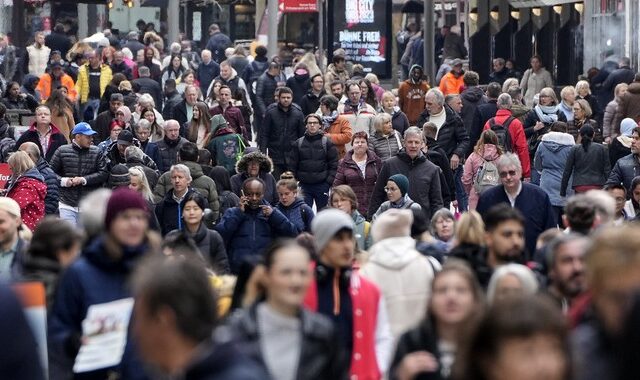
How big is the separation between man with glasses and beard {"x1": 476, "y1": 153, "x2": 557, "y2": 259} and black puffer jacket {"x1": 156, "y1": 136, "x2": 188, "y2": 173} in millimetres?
6856

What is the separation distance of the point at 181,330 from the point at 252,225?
10150mm

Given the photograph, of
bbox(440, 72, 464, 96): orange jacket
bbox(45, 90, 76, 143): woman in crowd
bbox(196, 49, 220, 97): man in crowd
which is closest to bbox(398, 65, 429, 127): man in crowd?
bbox(440, 72, 464, 96): orange jacket

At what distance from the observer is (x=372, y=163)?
766 inches

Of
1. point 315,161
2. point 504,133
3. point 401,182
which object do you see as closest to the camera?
point 401,182

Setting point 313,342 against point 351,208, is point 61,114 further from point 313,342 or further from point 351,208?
point 313,342

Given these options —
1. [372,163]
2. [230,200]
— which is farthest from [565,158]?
[230,200]

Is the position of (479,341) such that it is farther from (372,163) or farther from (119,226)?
(372,163)

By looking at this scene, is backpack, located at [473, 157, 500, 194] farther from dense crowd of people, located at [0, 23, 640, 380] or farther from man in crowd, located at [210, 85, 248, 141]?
man in crowd, located at [210, 85, 248, 141]

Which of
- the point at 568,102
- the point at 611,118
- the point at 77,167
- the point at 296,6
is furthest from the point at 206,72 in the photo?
the point at 77,167

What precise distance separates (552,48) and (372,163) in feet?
56.4

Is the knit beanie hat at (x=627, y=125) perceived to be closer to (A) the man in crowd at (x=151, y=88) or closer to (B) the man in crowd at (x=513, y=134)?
(B) the man in crowd at (x=513, y=134)

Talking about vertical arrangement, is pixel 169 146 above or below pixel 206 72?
below

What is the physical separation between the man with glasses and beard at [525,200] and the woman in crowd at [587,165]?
18.5ft

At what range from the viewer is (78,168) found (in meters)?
18.5
